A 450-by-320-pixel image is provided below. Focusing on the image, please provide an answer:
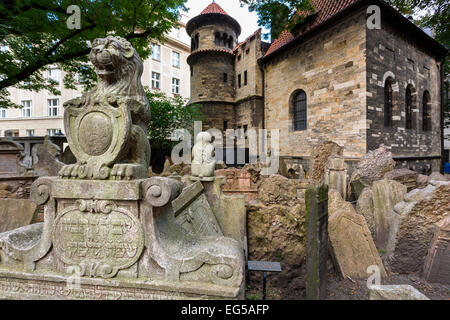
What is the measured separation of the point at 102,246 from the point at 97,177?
2.01 feet

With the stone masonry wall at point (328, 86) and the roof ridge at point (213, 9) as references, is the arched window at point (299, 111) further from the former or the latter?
the roof ridge at point (213, 9)

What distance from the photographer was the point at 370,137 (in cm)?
978

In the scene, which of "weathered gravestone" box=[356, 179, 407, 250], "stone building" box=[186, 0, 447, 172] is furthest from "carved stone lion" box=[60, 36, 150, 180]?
"stone building" box=[186, 0, 447, 172]

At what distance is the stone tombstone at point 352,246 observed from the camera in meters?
3.08

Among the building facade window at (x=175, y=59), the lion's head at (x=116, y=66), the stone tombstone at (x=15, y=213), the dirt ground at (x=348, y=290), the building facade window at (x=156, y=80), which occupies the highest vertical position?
the building facade window at (x=175, y=59)

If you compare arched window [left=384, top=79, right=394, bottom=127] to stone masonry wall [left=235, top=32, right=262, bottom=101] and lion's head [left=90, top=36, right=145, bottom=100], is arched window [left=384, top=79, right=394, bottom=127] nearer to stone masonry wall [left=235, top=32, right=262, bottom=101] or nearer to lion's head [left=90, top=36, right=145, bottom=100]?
stone masonry wall [left=235, top=32, right=262, bottom=101]

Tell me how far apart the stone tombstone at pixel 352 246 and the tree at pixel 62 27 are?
8.70 m

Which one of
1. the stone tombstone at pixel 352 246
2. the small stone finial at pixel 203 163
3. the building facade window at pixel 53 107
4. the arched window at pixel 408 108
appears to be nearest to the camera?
the stone tombstone at pixel 352 246

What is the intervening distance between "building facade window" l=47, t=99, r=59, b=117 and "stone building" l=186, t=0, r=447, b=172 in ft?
54.2

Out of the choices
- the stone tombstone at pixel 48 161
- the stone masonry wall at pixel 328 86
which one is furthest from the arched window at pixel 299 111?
the stone tombstone at pixel 48 161

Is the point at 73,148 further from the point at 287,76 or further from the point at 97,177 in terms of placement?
the point at 287,76
